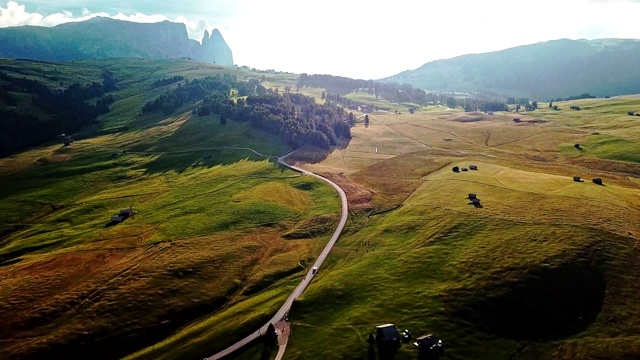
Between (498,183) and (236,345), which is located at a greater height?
(498,183)

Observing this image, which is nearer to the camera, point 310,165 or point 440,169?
point 440,169

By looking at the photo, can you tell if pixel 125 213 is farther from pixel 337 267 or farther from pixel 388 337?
pixel 388 337

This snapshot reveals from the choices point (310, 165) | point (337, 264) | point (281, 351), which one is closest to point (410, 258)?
point (337, 264)

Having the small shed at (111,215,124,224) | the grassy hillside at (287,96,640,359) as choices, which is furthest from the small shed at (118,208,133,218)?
the grassy hillside at (287,96,640,359)

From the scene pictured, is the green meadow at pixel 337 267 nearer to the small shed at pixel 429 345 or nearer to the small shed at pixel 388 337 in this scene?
the small shed at pixel 388 337

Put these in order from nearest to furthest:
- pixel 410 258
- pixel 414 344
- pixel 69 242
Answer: pixel 414 344, pixel 410 258, pixel 69 242

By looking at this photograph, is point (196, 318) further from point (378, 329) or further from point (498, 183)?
point (498, 183)

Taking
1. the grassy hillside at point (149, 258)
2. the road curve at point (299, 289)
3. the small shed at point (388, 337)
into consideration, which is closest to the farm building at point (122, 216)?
the grassy hillside at point (149, 258)

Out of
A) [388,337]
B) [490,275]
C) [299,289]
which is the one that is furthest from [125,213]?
[490,275]
